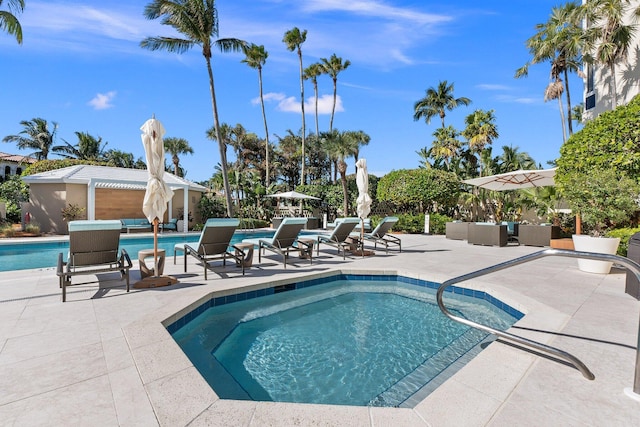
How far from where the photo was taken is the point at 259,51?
28.4 meters

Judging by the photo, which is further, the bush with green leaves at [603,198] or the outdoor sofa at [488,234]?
the outdoor sofa at [488,234]

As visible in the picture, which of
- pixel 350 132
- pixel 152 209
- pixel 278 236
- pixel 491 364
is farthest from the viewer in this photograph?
pixel 350 132

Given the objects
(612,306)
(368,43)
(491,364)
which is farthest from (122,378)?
(368,43)

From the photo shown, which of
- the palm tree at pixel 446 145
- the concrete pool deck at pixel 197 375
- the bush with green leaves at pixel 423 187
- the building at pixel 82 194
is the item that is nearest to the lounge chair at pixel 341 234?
the concrete pool deck at pixel 197 375

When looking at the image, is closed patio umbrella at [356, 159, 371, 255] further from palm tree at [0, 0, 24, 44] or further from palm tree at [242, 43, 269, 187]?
palm tree at [242, 43, 269, 187]

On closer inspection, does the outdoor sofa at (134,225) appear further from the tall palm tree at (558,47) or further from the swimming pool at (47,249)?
the tall palm tree at (558,47)

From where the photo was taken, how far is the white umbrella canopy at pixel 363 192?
32.9 ft

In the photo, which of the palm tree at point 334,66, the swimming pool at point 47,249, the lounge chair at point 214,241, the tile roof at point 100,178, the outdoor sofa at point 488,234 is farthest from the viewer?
the palm tree at point 334,66

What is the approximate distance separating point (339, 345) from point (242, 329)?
56.9 inches

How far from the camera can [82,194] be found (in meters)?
18.0

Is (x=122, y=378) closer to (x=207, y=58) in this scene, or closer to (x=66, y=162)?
(x=207, y=58)

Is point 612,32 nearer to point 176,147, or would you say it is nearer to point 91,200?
point 91,200

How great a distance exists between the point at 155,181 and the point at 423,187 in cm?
1620

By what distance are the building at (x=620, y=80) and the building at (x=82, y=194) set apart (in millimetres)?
22275
